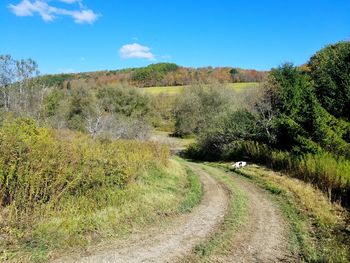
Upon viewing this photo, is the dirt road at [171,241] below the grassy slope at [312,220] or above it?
above

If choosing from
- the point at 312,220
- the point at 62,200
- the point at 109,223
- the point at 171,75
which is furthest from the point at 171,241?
the point at 171,75

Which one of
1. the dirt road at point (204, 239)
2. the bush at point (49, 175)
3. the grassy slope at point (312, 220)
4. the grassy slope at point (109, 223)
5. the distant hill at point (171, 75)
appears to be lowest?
the grassy slope at point (312, 220)

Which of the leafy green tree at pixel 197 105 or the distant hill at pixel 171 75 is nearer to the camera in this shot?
the leafy green tree at pixel 197 105

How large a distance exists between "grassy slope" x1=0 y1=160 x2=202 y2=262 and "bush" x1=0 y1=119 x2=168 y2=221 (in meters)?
0.52

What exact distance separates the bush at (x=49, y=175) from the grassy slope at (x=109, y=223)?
524 mm

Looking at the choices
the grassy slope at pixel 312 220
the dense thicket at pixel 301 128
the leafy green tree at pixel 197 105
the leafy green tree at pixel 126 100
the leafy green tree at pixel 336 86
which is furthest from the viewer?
the leafy green tree at pixel 126 100

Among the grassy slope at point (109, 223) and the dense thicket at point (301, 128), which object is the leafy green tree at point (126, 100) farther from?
the grassy slope at point (109, 223)

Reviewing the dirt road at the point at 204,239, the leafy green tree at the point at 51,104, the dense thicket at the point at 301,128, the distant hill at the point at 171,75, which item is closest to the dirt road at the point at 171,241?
the dirt road at the point at 204,239

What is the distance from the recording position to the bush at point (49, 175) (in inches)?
334

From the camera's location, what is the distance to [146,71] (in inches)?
4227

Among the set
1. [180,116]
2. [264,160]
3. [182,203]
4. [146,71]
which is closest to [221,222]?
[182,203]

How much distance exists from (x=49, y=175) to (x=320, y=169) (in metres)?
11.9

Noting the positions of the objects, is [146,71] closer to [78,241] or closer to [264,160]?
[264,160]

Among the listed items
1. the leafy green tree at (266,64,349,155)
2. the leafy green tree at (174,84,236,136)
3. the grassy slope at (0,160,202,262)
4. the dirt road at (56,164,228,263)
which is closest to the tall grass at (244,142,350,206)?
the leafy green tree at (266,64,349,155)
